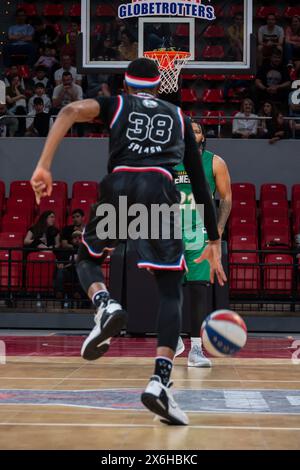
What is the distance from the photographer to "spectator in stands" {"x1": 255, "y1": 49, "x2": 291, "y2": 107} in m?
17.8

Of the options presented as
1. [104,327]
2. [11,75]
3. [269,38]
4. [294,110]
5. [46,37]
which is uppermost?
[46,37]

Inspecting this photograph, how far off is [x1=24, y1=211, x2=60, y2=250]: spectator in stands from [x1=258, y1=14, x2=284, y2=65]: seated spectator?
5.78 m

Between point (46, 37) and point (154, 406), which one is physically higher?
point (46, 37)

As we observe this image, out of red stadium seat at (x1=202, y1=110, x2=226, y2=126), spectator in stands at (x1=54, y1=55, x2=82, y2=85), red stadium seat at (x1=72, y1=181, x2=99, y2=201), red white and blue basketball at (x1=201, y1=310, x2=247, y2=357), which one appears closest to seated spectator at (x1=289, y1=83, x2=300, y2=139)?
red stadium seat at (x1=202, y1=110, x2=226, y2=126)

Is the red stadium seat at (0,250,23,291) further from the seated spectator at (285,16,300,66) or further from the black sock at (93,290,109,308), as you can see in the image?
the black sock at (93,290,109,308)

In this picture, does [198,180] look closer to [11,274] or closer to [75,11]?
[11,274]

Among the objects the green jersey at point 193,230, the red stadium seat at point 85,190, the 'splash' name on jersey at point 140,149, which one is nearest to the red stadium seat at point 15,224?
the red stadium seat at point 85,190

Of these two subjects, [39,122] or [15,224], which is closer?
[15,224]

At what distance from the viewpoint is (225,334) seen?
5.11 metres

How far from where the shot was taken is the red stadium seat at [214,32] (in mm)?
13172

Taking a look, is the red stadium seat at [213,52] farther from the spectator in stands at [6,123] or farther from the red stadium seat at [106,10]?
the spectator in stands at [6,123]

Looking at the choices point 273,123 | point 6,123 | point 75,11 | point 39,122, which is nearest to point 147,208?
point 273,123

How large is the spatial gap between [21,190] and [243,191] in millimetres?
3922
